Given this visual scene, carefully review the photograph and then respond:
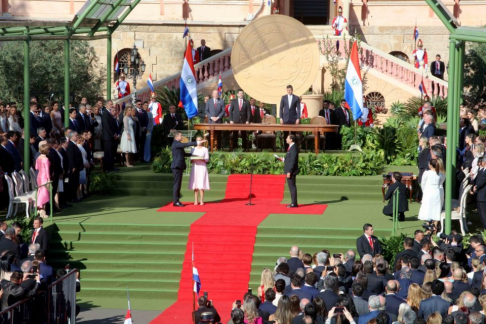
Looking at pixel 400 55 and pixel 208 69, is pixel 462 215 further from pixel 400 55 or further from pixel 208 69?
pixel 400 55

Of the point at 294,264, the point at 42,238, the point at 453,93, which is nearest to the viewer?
the point at 294,264

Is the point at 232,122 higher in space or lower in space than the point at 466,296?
higher

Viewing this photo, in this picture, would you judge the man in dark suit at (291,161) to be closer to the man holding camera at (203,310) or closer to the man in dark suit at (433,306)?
the man holding camera at (203,310)

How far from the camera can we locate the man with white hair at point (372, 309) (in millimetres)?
13914

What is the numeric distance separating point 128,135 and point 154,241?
6.75 metres

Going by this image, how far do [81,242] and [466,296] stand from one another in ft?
30.6

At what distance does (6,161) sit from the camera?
22016 millimetres

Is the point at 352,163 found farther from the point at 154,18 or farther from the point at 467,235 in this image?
the point at 154,18

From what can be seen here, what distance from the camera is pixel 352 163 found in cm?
2605

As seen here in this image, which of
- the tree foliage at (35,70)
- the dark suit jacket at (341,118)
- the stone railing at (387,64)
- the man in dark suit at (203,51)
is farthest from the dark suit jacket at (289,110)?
the man in dark suit at (203,51)

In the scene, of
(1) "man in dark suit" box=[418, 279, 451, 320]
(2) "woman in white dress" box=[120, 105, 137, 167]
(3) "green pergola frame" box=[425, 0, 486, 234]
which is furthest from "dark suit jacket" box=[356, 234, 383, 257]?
(2) "woman in white dress" box=[120, 105, 137, 167]

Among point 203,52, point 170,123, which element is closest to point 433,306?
point 170,123

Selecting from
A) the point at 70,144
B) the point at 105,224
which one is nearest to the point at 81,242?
the point at 105,224

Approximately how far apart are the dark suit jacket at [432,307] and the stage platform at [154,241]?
5.40 meters
